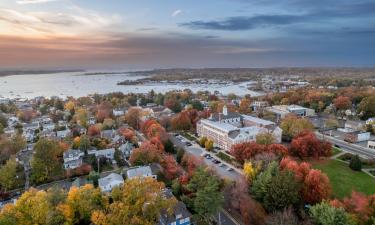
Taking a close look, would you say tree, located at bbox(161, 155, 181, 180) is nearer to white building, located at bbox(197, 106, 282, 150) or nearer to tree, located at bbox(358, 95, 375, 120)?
white building, located at bbox(197, 106, 282, 150)

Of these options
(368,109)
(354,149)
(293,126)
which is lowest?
(354,149)

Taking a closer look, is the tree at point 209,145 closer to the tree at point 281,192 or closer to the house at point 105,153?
the house at point 105,153

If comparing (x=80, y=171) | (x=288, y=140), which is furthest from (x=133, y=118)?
(x=288, y=140)

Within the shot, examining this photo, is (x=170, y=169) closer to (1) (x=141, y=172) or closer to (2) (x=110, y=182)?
(1) (x=141, y=172)

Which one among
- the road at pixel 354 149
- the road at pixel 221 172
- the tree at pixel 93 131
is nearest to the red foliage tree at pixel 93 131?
the tree at pixel 93 131

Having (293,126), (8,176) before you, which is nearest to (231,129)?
(293,126)

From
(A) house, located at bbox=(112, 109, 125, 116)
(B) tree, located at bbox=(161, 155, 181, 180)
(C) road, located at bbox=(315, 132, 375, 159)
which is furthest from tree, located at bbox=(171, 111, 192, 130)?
(C) road, located at bbox=(315, 132, 375, 159)
